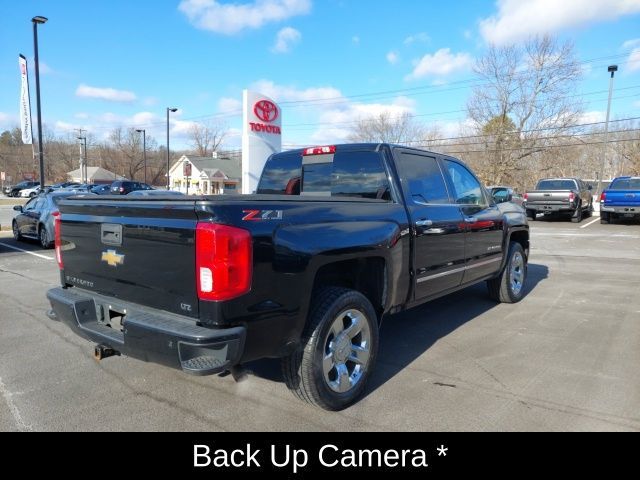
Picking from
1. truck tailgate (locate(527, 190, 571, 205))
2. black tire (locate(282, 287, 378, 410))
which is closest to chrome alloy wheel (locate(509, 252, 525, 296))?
black tire (locate(282, 287, 378, 410))

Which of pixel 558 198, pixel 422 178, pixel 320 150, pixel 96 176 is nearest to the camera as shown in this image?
pixel 422 178

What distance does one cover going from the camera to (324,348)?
10.3 ft

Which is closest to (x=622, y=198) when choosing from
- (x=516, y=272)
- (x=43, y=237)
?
(x=516, y=272)

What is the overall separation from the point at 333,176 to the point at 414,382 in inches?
79.7

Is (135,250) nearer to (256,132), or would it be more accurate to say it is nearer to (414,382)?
(414,382)

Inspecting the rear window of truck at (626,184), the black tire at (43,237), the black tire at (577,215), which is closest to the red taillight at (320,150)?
the black tire at (43,237)

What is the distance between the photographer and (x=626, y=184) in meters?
18.8

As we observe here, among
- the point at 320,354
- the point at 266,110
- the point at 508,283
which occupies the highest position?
the point at 266,110

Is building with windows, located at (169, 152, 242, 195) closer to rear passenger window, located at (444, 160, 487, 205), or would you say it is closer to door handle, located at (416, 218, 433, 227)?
rear passenger window, located at (444, 160, 487, 205)

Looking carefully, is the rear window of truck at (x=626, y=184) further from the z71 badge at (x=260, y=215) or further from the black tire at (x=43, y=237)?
the black tire at (x=43, y=237)

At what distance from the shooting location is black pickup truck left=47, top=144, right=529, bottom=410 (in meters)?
2.62

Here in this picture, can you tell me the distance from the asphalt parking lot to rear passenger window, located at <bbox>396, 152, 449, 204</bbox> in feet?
4.88
